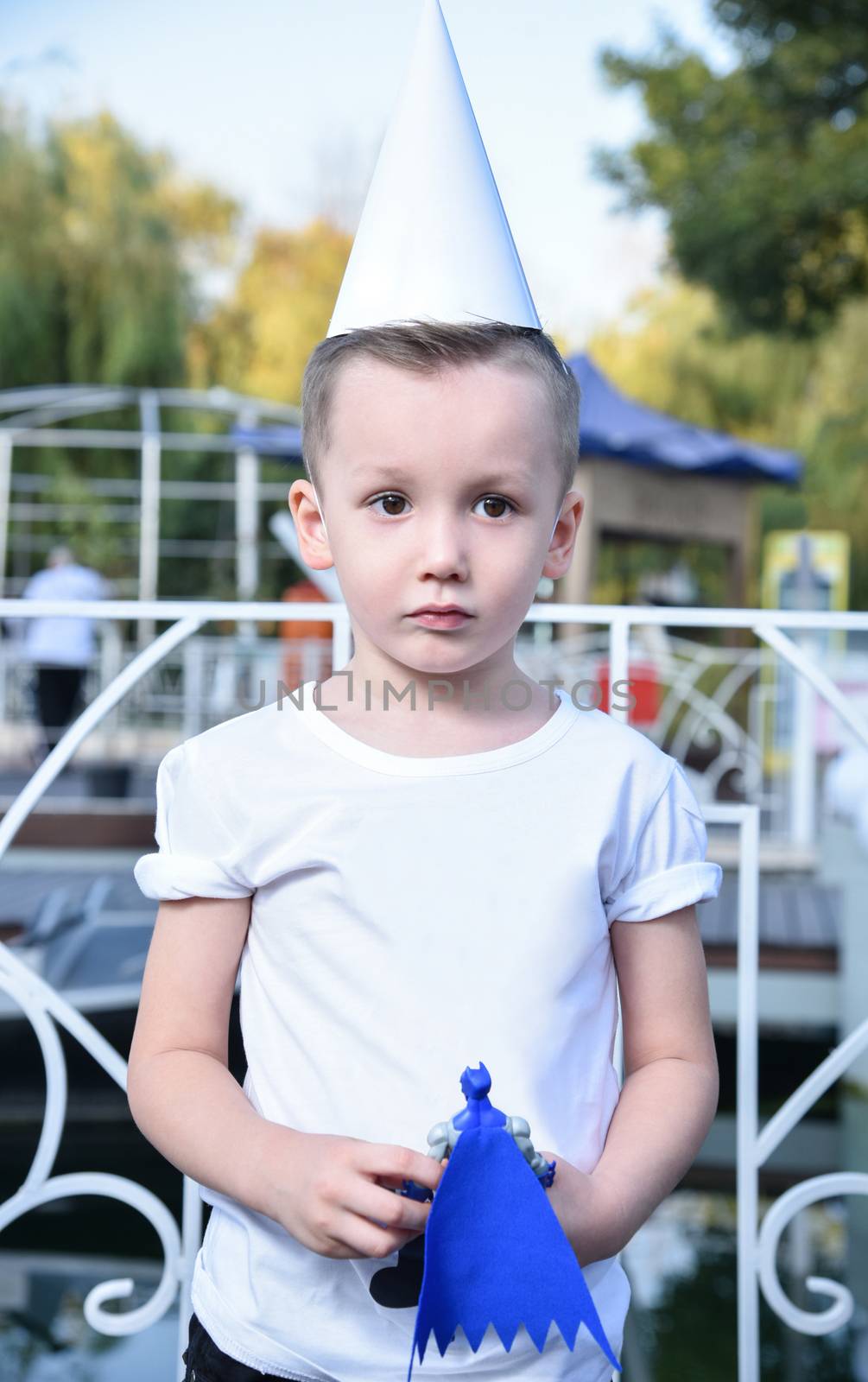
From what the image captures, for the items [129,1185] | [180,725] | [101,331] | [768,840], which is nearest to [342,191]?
[101,331]

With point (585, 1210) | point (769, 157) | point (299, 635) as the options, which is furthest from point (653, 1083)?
point (769, 157)

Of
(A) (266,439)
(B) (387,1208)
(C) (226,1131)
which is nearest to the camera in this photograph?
(B) (387,1208)

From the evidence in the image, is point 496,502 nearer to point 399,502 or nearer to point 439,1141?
point 399,502

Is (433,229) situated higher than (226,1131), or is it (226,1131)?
(433,229)

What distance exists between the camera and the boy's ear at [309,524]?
1036 millimetres

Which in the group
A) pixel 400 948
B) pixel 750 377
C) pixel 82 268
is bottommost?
pixel 400 948

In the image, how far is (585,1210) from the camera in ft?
2.86

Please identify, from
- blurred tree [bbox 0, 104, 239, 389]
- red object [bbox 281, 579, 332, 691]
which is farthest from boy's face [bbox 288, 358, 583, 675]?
blurred tree [bbox 0, 104, 239, 389]

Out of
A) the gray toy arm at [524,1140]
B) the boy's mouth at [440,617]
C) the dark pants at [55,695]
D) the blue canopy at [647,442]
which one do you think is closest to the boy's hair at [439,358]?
the boy's mouth at [440,617]

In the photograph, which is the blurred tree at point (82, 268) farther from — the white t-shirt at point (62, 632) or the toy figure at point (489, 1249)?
the toy figure at point (489, 1249)

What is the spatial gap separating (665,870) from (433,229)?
0.51 metres

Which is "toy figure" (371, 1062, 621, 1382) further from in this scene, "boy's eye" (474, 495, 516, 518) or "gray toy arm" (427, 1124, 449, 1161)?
"boy's eye" (474, 495, 516, 518)

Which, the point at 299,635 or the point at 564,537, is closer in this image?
the point at 564,537

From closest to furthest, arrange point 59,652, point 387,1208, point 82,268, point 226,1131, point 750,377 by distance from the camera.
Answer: point 387,1208
point 226,1131
point 59,652
point 82,268
point 750,377
